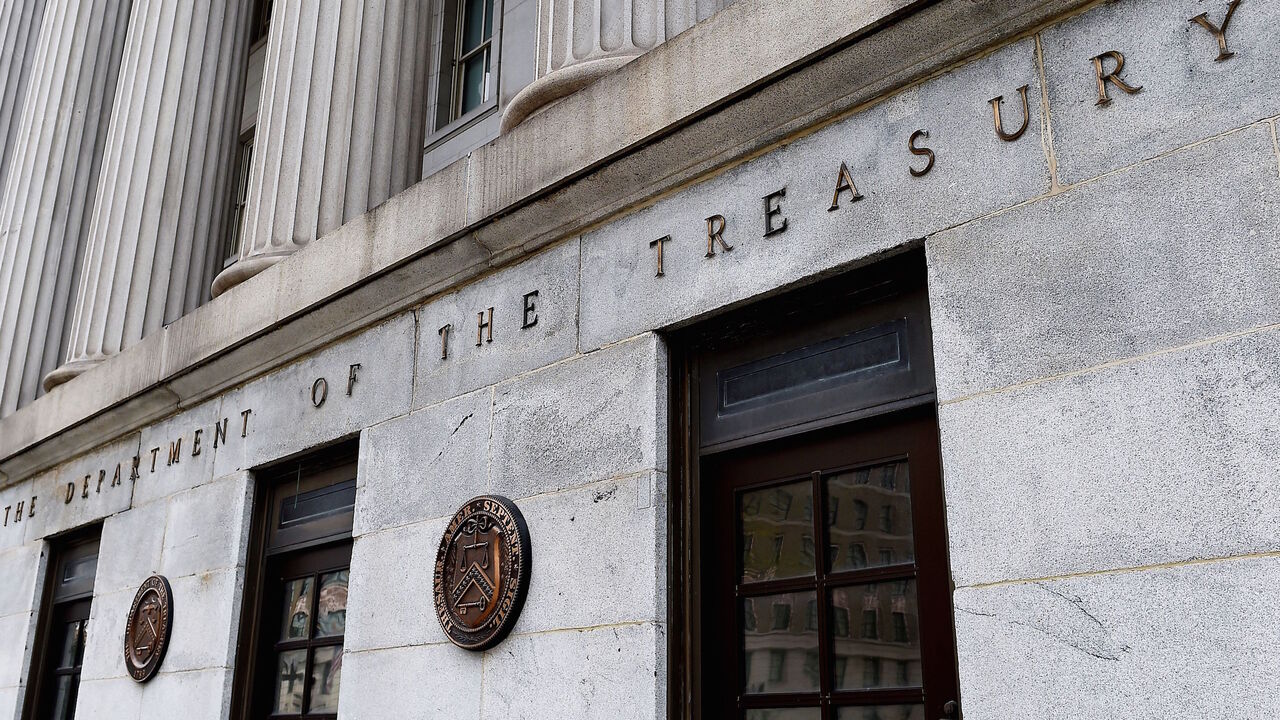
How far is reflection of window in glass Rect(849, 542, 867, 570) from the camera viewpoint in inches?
201

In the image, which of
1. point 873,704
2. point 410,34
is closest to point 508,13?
point 410,34

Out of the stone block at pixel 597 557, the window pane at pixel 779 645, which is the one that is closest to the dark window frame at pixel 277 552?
the stone block at pixel 597 557

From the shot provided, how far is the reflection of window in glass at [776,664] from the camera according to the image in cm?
532

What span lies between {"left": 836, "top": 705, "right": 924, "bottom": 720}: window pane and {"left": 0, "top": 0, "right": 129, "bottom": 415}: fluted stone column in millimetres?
11858

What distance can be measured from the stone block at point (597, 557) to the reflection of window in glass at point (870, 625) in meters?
1.03

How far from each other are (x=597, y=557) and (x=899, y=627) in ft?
5.44

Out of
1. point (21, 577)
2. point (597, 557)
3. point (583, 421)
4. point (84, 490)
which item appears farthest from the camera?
point (21, 577)

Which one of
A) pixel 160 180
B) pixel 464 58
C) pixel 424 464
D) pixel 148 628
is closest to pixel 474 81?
pixel 464 58

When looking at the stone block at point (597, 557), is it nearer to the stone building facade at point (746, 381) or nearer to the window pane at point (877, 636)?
the stone building facade at point (746, 381)

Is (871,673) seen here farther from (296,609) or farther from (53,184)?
(53,184)

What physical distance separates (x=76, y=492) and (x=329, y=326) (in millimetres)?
4746

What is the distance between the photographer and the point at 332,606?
8078 millimetres

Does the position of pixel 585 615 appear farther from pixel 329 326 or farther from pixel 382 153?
pixel 382 153

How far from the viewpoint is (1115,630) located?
156 inches
